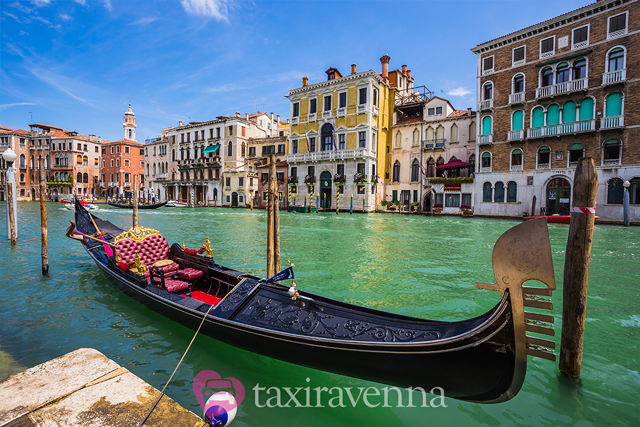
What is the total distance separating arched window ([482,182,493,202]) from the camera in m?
18.0

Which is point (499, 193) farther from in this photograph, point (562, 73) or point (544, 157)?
point (562, 73)

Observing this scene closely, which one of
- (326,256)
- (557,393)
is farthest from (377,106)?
(557,393)

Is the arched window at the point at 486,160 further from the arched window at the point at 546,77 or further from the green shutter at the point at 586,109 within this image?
the green shutter at the point at 586,109

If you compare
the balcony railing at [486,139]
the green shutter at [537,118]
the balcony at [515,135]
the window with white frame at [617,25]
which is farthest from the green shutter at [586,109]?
the balcony railing at [486,139]

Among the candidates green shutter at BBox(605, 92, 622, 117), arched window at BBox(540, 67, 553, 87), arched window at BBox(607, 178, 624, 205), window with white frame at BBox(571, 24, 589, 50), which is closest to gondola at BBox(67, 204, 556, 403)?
arched window at BBox(607, 178, 624, 205)

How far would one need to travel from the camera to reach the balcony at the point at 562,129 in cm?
1462

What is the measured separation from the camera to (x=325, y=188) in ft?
79.2

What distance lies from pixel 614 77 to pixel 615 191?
4988 millimetres

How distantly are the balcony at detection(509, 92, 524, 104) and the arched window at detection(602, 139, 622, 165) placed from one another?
4.30 metres

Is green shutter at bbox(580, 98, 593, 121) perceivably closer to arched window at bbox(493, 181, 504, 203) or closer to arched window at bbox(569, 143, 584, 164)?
arched window at bbox(569, 143, 584, 164)

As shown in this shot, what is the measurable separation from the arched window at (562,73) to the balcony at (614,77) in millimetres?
1503

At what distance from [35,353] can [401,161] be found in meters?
21.9

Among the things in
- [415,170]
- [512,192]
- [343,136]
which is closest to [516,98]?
[512,192]

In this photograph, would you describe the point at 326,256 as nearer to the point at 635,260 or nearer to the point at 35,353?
the point at 35,353
